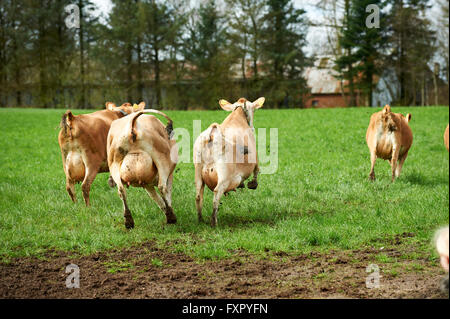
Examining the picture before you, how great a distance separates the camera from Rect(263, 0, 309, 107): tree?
3272 cm

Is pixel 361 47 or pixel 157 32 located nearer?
pixel 361 47

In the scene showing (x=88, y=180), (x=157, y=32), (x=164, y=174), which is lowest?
(x=88, y=180)

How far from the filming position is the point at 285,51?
3694 centimetres

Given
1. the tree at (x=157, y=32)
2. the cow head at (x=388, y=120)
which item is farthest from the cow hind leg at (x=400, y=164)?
the tree at (x=157, y=32)

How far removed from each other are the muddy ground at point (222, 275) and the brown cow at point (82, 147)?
2.44 m

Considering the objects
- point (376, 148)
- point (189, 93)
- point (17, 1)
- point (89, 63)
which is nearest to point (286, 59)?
point (189, 93)

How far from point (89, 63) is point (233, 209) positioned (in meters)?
35.2

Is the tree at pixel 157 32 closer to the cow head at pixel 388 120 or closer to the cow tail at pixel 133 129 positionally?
the cow head at pixel 388 120

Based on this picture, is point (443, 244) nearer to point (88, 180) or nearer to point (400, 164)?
point (88, 180)

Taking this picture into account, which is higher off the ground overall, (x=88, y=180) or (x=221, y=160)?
(x=221, y=160)

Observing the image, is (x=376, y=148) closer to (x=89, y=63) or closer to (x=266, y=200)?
(x=266, y=200)

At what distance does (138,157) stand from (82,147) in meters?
2.10

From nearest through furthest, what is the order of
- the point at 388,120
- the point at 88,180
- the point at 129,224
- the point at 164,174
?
the point at 164,174
the point at 129,224
the point at 88,180
the point at 388,120

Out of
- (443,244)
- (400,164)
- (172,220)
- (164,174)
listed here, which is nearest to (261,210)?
(172,220)
